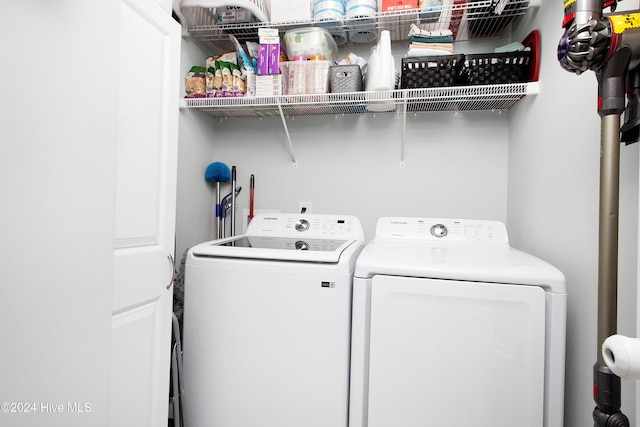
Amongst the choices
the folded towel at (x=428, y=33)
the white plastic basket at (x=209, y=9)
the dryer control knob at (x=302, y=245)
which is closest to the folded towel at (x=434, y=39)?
the folded towel at (x=428, y=33)

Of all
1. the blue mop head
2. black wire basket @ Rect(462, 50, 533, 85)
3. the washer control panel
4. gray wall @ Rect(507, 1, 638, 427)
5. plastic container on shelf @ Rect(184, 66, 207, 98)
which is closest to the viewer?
gray wall @ Rect(507, 1, 638, 427)

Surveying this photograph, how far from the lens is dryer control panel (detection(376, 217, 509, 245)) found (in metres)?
1.61

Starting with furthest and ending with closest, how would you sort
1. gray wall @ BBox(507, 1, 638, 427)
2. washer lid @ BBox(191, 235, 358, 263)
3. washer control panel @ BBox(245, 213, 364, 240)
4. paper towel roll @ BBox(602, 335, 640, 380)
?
washer control panel @ BBox(245, 213, 364, 240) < washer lid @ BBox(191, 235, 358, 263) < gray wall @ BBox(507, 1, 638, 427) < paper towel roll @ BBox(602, 335, 640, 380)

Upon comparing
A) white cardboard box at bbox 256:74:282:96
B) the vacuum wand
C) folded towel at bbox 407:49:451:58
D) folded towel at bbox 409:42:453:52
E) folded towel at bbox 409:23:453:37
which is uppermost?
folded towel at bbox 409:23:453:37

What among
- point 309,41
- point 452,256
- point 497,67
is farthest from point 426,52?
point 452,256

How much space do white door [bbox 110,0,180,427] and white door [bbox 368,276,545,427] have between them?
0.79 meters

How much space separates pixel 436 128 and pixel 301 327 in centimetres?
147

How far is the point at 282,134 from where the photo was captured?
2.21 meters

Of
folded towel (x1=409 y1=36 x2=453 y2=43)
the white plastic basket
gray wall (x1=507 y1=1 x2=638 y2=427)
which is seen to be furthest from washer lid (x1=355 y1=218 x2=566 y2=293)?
the white plastic basket

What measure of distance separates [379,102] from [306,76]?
0.43m

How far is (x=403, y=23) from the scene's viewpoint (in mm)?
1814

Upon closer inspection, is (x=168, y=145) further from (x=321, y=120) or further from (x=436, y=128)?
(x=436, y=128)

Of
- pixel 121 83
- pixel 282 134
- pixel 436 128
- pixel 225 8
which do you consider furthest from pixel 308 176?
pixel 121 83

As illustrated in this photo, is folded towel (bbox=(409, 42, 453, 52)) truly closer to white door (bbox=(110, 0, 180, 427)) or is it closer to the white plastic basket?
the white plastic basket
